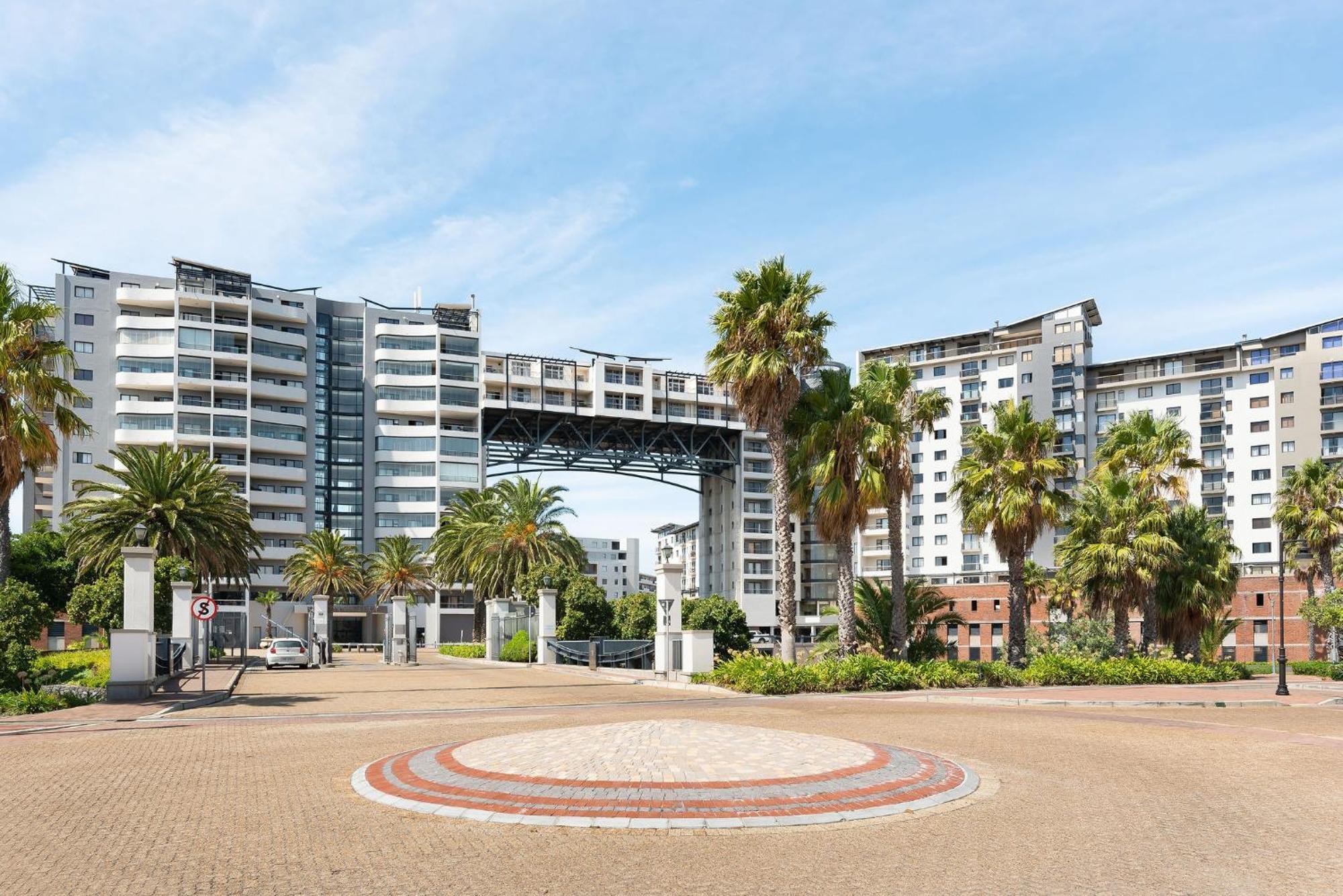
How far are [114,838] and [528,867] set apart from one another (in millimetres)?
4047

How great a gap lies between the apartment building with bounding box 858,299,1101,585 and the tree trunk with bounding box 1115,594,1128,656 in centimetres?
5364

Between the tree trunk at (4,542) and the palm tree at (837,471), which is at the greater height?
the palm tree at (837,471)

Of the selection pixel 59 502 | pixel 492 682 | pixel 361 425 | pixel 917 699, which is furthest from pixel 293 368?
pixel 917 699

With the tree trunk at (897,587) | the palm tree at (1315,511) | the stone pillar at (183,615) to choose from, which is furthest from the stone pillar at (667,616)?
the palm tree at (1315,511)

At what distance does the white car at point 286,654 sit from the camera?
42.6 meters

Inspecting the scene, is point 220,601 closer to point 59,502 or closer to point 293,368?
point 59,502

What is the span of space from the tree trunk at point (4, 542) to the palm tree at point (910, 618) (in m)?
26.3

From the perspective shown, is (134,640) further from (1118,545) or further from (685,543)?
(685,543)

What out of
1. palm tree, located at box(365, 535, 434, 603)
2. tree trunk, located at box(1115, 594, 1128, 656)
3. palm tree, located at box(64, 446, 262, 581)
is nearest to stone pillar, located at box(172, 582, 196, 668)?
palm tree, located at box(64, 446, 262, 581)

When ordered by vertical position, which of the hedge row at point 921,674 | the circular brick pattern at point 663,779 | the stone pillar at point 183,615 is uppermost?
the circular brick pattern at point 663,779

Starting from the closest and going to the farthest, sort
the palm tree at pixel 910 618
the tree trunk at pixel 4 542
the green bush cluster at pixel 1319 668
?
the tree trunk at pixel 4 542, the palm tree at pixel 910 618, the green bush cluster at pixel 1319 668

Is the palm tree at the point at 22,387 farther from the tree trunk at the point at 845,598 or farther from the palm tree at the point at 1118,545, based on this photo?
the palm tree at the point at 1118,545

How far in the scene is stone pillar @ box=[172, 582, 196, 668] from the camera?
37.5 metres

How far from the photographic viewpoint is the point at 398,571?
264ft
